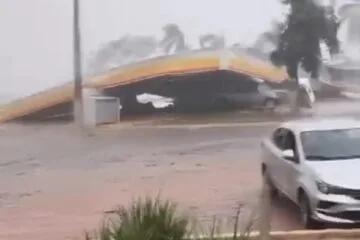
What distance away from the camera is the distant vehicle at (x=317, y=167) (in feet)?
19.6

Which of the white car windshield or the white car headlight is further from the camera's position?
the white car windshield

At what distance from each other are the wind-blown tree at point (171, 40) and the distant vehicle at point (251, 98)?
484 mm

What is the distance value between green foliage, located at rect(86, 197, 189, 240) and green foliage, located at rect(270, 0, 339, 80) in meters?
1.80

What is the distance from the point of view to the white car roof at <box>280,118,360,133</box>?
20.9 ft

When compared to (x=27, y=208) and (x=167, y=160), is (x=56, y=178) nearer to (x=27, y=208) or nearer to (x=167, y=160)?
(x=27, y=208)

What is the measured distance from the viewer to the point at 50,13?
19.9 feet

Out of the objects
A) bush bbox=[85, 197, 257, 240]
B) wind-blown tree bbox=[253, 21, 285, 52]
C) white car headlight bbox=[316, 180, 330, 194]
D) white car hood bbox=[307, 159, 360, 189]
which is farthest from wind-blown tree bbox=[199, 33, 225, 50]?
bush bbox=[85, 197, 257, 240]

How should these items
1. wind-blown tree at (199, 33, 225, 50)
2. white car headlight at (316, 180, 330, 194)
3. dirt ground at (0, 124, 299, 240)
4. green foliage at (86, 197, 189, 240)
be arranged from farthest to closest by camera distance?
wind-blown tree at (199, 33, 225, 50)
dirt ground at (0, 124, 299, 240)
white car headlight at (316, 180, 330, 194)
green foliage at (86, 197, 189, 240)

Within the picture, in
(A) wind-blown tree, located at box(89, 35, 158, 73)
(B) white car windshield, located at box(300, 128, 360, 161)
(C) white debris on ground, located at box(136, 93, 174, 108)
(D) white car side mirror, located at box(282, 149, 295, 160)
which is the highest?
(A) wind-blown tree, located at box(89, 35, 158, 73)

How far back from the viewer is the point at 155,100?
631cm

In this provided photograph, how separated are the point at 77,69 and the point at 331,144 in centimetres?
194

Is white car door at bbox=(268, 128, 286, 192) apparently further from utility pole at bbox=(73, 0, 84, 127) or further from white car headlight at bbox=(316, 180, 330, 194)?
utility pole at bbox=(73, 0, 84, 127)

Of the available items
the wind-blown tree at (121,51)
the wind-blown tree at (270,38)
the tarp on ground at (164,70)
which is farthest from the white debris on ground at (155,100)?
the wind-blown tree at (270,38)

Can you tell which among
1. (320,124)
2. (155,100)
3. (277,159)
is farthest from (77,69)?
(320,124)
